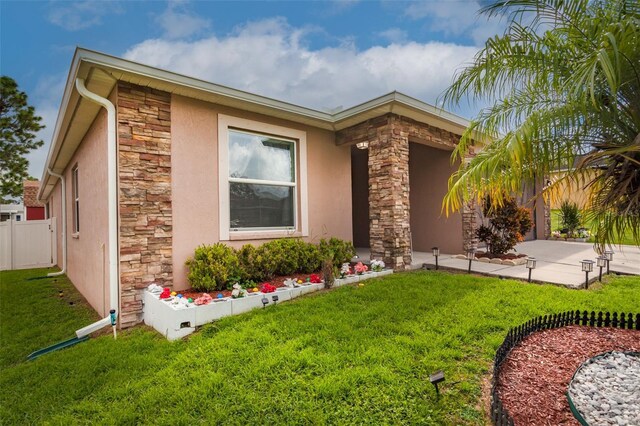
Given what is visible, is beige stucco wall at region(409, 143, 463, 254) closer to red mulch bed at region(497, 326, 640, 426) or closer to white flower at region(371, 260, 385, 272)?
white flower at region(371, 260, 385, 272)

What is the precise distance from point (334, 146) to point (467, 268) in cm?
426

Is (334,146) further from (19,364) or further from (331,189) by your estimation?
(19,364)

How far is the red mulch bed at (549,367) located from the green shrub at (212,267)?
161 inches

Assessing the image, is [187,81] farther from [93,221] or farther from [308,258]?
[308,258]

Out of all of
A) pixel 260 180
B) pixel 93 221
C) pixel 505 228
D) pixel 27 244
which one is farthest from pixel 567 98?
pixel 27 244

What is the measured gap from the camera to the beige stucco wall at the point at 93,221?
540 centimetres

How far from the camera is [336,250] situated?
6.89 meters

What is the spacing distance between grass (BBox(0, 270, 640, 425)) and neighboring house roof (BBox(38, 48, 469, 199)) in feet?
10.5

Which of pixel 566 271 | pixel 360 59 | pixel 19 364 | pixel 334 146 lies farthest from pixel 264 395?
pixel 360 59

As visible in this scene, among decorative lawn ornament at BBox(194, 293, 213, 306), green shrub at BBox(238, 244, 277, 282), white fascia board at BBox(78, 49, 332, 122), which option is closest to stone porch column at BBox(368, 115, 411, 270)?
white fascia board at BBox(78, 49, 332, 122)

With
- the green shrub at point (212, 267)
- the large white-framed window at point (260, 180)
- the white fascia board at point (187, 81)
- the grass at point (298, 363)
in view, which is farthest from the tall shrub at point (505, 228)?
the green shrub at point (212, 267)

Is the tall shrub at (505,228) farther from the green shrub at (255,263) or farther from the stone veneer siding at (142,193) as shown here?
the stone veneer siding at (142,193)

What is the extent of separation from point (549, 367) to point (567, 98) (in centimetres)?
260

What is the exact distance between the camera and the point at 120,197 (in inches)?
184
